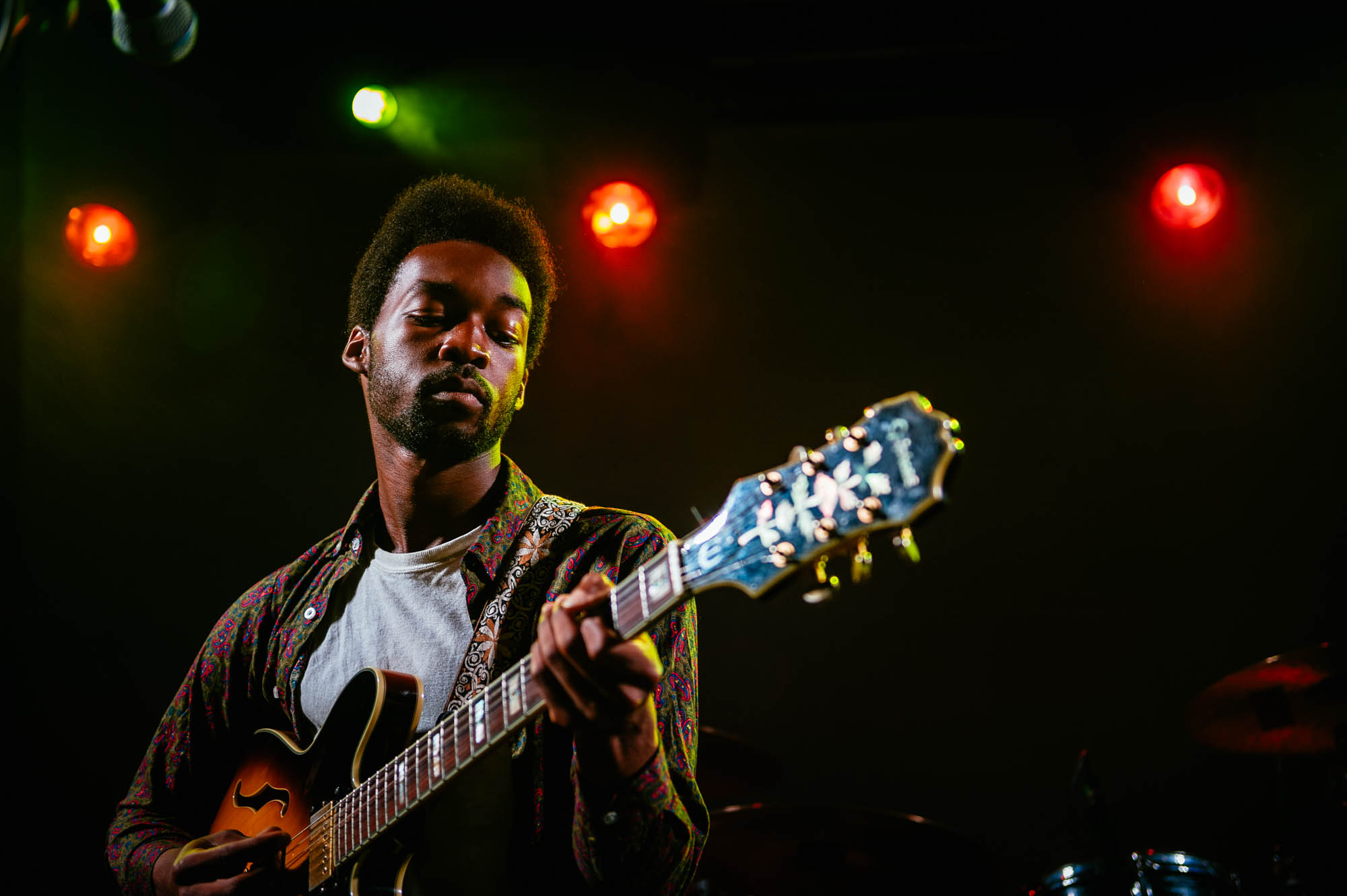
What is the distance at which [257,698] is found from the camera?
2.40 m

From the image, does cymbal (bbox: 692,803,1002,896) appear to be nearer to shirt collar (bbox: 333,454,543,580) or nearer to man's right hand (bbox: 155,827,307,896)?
shirt collar (bbox: 333,454,543,580)

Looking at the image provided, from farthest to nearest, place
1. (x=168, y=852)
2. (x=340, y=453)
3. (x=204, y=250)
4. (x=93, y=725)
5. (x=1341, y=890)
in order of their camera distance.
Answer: (x=204, y=250)
(x=340, y=453)
(x=93, y=725)
(x=1341, y=890)
(x=168, y=852)

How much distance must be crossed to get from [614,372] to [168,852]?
8.04ft

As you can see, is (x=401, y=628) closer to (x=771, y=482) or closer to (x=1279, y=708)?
(x=771, y=482)

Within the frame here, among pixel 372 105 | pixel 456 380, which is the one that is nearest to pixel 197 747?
pixel 456 380

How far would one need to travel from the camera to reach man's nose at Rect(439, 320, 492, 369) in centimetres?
240

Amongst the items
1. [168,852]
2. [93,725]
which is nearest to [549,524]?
[168,852]

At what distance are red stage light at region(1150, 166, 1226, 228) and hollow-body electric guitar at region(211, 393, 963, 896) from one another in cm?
309

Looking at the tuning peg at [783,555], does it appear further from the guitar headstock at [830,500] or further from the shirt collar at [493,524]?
the shirt collar at [493,524]

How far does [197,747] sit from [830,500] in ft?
6.46

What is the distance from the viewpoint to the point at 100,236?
13.1 ft

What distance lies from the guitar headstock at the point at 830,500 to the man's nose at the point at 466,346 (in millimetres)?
1144

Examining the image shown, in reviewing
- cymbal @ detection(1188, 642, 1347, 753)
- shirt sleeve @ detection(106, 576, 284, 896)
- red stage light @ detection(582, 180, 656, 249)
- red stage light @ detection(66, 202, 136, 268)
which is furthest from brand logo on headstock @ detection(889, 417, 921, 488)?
red stage light @ detection(66, 202, 136, 268)

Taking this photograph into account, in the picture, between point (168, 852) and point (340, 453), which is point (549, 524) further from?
point (340, 453)
